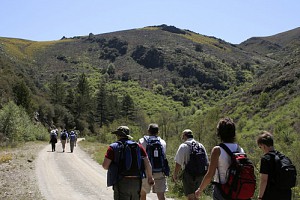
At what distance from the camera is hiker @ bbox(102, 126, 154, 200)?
5691 millimetres

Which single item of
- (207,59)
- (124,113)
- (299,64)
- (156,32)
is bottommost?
(124,113)

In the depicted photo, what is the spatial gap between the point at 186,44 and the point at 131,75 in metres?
32.4

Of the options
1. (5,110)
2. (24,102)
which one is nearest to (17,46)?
(24,102)

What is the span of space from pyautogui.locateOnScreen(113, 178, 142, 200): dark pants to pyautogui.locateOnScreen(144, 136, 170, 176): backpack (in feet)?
4.03

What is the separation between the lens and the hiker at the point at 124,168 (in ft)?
18.7

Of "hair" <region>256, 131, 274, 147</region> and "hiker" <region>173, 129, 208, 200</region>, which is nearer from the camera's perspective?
"hair" <region>256, 131, 274, 147</region>

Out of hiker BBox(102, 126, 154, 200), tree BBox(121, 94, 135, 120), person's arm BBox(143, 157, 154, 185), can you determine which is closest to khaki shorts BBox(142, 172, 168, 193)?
person's arm BBox(143, 157, 154, 185)

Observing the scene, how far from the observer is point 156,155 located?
23.1 ft

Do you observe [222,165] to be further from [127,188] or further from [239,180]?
[127,188]

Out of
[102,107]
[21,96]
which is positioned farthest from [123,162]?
[102,107]

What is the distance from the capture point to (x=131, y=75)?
4296 inches

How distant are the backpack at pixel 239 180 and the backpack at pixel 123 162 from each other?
5.48 ft

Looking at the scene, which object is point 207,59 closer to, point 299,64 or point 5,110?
point 299,64

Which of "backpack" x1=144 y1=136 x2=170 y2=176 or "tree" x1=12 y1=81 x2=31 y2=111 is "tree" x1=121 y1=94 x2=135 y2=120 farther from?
"backpack" x1=144 y1=136 x2=170 y2=176
